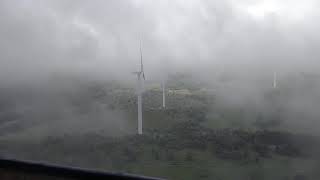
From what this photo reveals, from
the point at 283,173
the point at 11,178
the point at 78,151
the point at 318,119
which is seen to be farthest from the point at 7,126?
the point at 11,178

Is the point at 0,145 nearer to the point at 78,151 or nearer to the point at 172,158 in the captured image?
the point at 78,151

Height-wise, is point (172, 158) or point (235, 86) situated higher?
point (235, 86)

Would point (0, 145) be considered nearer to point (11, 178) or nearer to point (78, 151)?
point (78, 151)

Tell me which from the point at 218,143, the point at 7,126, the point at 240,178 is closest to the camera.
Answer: the point at 240,178

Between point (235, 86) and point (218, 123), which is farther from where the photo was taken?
point (235, 86)

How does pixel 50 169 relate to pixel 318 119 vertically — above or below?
above

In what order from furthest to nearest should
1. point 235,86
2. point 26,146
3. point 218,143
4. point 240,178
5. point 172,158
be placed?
point 235,86, point 218,143, point 26,146, point 172,158, point 240,178

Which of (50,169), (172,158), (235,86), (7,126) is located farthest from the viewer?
(235,86)

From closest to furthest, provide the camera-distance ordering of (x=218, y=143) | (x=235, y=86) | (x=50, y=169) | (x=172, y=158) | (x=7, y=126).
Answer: (x=50, y=169) → (x=172, y=158) → (x=218, y=143) → (x=7, y=126) → (x=235, y=86)

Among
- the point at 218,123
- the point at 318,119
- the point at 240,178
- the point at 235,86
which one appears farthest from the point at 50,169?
the point at 235,86
